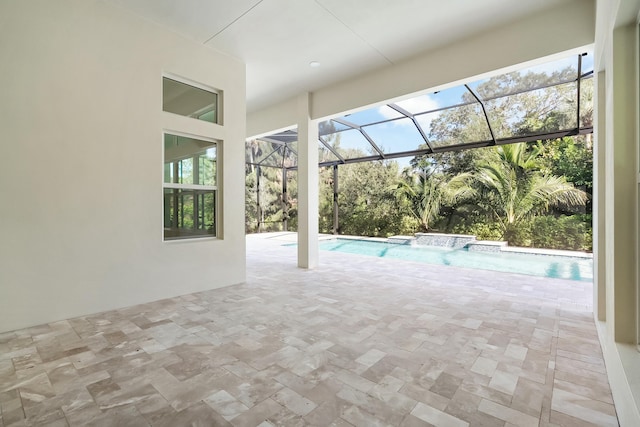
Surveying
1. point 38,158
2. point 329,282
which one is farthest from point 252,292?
point 38,158

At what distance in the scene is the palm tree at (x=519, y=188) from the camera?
7.95 metres

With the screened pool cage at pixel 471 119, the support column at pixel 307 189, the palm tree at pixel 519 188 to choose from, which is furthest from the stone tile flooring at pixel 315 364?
the palm tree at pixel 519 188

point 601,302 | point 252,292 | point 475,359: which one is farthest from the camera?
point 252,292

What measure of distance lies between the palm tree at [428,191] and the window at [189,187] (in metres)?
7.79

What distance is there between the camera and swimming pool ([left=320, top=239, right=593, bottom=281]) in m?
6.04

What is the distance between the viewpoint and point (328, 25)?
142 inches

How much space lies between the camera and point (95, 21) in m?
3.18

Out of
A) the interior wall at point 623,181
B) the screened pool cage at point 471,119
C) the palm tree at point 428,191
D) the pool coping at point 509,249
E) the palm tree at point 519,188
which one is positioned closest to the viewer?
the interior wall at point 623,181

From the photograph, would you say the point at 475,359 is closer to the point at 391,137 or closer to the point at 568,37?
the point at 568,37

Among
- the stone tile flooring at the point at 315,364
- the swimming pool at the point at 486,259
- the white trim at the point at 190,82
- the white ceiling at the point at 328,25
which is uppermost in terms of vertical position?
the white ceiling at the point at 328,25

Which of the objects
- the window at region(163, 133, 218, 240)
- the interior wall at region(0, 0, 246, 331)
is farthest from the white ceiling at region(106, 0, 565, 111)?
the window at region(163, 133, 218, 240)

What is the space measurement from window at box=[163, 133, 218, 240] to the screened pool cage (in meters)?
2.79

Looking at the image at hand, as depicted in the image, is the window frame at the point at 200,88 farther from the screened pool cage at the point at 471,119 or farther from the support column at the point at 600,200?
the support column at the point at 600,200

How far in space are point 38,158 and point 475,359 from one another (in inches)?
165
